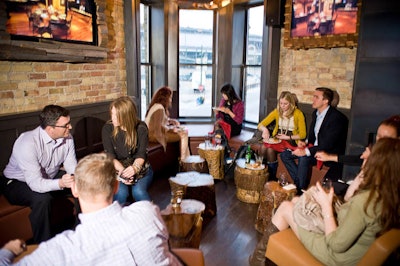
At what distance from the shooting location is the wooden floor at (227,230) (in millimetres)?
2935

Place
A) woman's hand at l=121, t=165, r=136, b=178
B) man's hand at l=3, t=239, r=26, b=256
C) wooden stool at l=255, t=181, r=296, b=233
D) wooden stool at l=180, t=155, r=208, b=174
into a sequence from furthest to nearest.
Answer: wooden stool at l=180, t=155, r=208, b=174 → wooden stool at l=255, t=181, r=296, b=233 → woman's hand at l=121, t=165, r=136, b=178 → man's hand at l=3, t=239, r=26, b=256

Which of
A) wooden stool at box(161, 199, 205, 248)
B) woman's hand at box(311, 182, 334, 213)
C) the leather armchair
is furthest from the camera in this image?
wooden stool at box(161, 199, 205, 248)

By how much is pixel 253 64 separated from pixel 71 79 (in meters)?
3.45

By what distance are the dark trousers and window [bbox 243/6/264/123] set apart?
424 cm

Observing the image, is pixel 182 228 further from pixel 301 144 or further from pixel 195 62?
pixel 195 62

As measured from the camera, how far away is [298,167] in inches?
167

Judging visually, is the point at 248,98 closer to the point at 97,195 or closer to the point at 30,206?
the point at 30,206

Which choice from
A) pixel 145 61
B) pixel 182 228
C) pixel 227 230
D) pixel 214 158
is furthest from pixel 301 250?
pixel 145 61

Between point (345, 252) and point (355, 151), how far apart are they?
226 centimetres

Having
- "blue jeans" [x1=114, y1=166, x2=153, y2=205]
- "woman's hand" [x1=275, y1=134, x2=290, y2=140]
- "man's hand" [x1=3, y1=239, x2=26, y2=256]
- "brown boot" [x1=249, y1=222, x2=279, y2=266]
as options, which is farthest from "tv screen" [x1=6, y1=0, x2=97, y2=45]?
"brown boot" [x1=249, y1=222, x2=279, y2=266]

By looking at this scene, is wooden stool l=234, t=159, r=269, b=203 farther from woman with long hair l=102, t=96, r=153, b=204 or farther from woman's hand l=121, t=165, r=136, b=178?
woman's hand l=121, t=165, r=136, b=178

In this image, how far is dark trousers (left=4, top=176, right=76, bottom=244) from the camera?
282cm

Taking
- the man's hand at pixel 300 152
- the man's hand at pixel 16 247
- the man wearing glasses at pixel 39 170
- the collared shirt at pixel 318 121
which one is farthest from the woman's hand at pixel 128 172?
the collared shirt at pixel 318 121

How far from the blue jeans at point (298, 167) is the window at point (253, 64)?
74.9 inches
